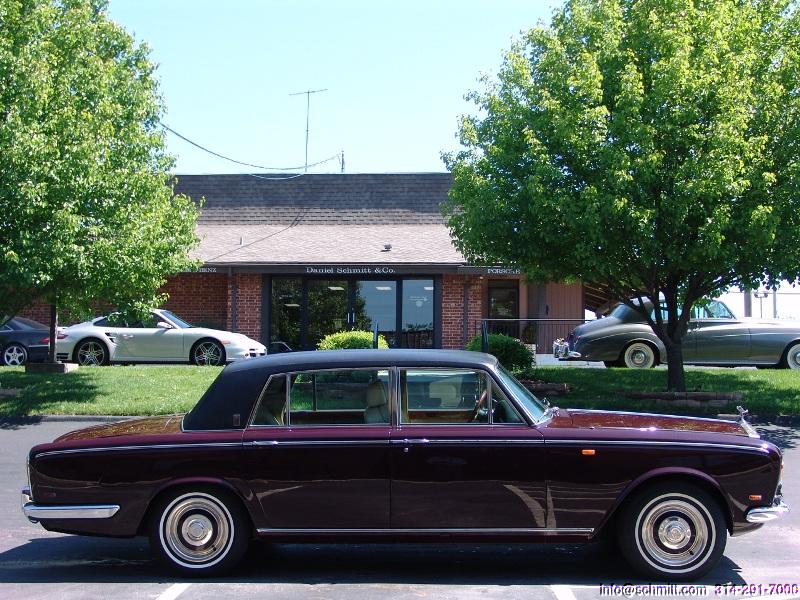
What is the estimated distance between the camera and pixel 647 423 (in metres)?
6.35

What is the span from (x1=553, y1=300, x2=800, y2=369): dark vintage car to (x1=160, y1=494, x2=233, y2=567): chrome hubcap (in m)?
14.3

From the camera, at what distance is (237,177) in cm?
2731

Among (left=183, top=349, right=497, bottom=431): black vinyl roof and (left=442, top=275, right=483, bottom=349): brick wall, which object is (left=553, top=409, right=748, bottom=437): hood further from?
(left=442, top=275, right=483, bottom=349): brick wall

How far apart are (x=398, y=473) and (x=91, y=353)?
16001 mm

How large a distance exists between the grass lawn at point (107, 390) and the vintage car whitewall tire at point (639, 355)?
28.5 ft

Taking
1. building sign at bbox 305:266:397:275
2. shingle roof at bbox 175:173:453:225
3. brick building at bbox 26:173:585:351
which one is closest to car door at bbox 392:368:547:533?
brick building at bbox 26:173:585:351

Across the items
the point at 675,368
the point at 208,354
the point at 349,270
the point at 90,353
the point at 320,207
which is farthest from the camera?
the point at 320,207

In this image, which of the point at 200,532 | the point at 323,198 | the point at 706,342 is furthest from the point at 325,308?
the point at 200,532

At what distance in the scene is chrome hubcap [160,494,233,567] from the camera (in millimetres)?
6047

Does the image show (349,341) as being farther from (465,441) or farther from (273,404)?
(465,441)

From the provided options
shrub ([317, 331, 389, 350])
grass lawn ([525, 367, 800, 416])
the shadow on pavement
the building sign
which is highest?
the building sign

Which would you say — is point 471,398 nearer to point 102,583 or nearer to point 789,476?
point 102,583

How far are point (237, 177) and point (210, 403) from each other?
2179 cm

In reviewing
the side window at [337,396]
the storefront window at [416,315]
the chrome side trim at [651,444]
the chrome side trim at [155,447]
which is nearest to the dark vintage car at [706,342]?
the storefront window at [416,315]
